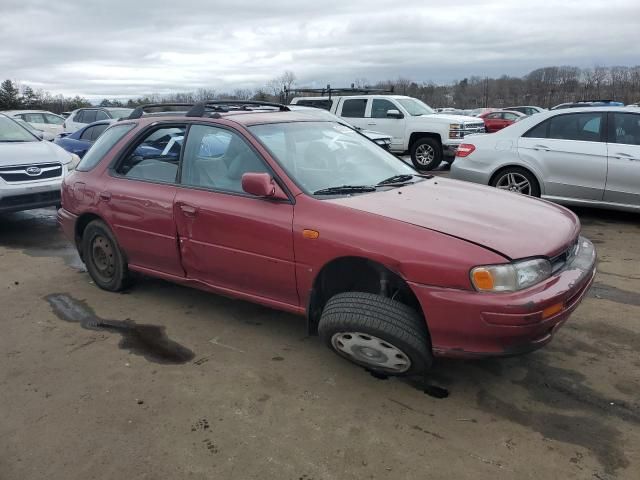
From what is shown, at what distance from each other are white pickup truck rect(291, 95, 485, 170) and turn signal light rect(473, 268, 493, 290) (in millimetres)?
9560

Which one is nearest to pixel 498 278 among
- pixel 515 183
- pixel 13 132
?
pixel 515 183

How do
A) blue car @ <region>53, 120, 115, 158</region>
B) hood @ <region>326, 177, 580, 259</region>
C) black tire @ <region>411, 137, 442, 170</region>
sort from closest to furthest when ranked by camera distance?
hood @ <region>326, 177, 580, 259</region> < blue car @ <region>53, 120, 115, 158</region> < black tire @ <region>411, 137, 442, 170</region>

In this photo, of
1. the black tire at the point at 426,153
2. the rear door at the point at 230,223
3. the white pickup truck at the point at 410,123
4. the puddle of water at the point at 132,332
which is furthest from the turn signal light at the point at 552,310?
the black tire at the point at 426,153

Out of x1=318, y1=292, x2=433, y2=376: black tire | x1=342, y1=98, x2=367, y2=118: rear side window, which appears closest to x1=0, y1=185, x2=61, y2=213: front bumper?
x1=318, y1=292, x2=433, y2=376: black tire

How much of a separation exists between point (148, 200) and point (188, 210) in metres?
0.47

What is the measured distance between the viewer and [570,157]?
22.4ft

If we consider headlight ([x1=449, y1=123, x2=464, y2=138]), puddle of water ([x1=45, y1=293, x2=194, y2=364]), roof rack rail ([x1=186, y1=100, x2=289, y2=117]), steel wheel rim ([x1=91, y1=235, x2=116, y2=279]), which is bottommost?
puddle of water ([x1=45, y1=293, x2=194, y2=364])

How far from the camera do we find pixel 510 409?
2.97 m

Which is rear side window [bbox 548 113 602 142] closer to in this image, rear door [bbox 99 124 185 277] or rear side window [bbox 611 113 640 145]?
rear side window [bbox 611 113 640 145]

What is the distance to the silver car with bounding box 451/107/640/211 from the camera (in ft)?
21.5

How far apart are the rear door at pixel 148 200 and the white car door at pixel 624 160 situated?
5169 millimetres

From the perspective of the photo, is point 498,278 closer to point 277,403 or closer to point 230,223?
point 277,403

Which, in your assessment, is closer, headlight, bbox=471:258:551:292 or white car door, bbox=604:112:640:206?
headlight, bbox=471:258:551:292

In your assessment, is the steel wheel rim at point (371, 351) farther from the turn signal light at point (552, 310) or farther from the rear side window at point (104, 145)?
the rear side window at point (104, 145)
